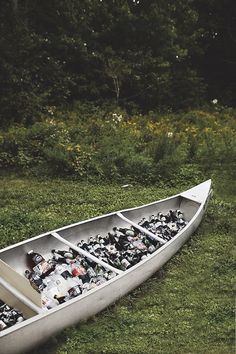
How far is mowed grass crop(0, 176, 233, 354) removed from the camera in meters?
6.16

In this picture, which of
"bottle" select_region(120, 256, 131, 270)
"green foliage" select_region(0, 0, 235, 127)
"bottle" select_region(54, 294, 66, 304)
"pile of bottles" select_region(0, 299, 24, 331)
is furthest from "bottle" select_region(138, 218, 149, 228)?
"green foliage" select_region(0, 0, 235, 127)

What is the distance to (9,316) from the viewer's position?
5.98 metres

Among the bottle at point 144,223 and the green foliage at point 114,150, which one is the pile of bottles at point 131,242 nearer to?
the bottle at point 144,223

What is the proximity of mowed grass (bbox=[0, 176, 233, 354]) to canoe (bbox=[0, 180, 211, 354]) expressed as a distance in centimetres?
19

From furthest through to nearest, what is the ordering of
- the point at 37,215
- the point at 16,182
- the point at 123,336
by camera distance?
the point at 16,182, the point at 37,215, the point at 123,336

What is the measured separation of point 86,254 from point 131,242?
95cm

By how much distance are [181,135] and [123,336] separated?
7.74 metres

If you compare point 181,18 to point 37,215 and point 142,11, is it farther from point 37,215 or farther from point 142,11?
point 37,215

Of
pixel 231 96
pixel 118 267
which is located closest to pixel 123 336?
pixel 118 267

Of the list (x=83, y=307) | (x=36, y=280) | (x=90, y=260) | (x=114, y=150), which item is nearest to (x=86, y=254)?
(x=90, y=260)

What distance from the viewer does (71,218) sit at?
376 inches

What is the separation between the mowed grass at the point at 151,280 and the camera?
6.16 meters

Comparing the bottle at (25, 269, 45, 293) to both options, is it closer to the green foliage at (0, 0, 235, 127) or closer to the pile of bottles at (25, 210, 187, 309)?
the pile of bottles at (25, 210, 187, 309)

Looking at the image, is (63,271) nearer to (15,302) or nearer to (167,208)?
(15,302)
